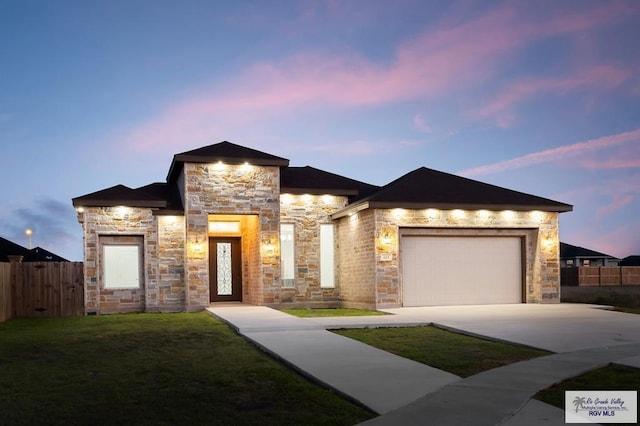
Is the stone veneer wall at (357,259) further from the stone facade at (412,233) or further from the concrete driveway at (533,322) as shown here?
the concrete driveway at (533,322)

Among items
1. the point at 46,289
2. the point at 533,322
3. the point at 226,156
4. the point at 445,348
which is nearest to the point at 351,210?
the point at 226,156

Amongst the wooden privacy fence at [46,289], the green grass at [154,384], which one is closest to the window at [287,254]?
the wooden privacy fence at [46,289]

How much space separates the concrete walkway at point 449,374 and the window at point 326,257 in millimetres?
4758

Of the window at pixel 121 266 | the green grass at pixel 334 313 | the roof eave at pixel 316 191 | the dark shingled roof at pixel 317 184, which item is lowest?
the green grass at pixel 334 313

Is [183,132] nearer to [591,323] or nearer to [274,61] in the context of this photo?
[274,61]

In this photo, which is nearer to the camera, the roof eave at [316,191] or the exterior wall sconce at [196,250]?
the exterior wall sconce at [196,250]

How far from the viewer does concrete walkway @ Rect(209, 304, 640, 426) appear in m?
5.53

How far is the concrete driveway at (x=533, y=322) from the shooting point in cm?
1039

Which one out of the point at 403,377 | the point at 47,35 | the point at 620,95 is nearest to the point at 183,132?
the point at 47,35

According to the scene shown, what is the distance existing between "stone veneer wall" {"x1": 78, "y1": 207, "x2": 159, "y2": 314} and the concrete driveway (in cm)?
706

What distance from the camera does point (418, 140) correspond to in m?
27.9

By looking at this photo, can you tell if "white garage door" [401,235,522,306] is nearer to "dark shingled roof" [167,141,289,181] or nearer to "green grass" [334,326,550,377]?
"dark shingled roof" [167,141,289,181]

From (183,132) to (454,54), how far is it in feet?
44.7

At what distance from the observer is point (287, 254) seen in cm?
1994
